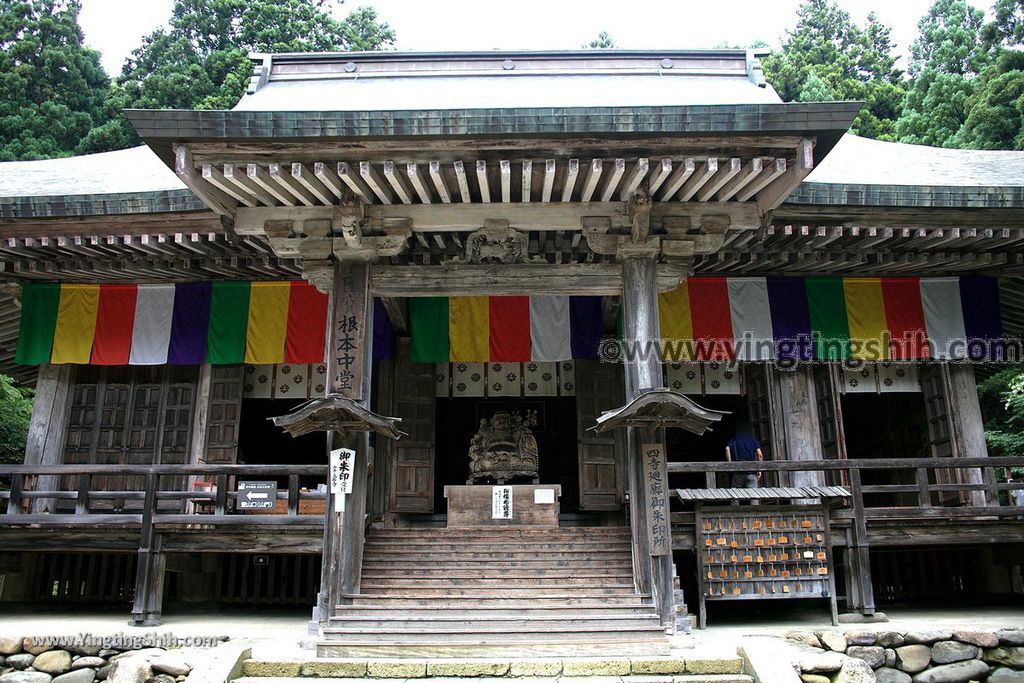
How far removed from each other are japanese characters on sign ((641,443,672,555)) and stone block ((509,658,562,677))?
5.47ft

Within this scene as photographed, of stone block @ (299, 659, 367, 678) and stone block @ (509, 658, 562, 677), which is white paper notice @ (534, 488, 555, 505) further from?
stone block @ (299, 659, 367, 678)

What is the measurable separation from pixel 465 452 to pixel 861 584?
8.79 metres

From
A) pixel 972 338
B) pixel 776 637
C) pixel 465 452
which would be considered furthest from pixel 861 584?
pixel 465 452

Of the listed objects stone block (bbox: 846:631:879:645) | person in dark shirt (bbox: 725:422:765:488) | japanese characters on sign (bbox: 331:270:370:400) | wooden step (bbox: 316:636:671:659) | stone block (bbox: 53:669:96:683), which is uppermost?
japanese characters on sign (bbox: 331:270:370:400)

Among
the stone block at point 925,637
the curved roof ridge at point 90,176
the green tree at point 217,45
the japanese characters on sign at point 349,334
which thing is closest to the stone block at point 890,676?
the stone block at point 925,637

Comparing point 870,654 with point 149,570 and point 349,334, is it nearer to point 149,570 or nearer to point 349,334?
point 349,334

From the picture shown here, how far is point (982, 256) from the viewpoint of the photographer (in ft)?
34.4

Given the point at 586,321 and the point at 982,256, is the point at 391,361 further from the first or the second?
the point at 982,256

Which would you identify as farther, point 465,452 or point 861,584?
point 465,452

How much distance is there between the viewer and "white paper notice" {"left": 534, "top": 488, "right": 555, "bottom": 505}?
9.55 m

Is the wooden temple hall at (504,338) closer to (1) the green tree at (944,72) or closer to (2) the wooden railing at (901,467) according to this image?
(2) the wooden railing at (901,467)

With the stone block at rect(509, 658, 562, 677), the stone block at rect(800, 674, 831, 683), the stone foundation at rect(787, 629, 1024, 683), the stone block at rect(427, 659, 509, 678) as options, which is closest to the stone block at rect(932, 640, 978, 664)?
the stone foundation at rect(787, 629, 1024, 683)

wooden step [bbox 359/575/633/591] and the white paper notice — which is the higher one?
the white paper notice

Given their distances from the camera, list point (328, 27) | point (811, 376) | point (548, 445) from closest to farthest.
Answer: point (811, 376) < point (548, 445) < point (328, 27)
